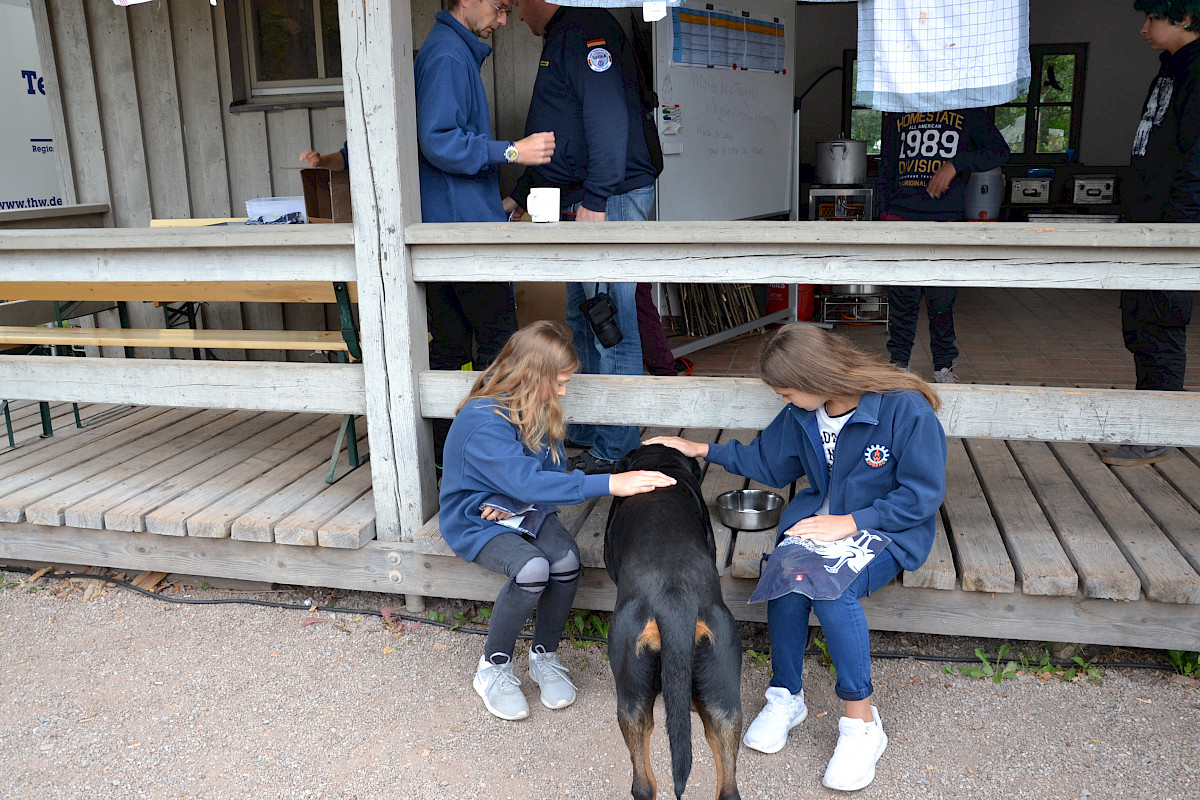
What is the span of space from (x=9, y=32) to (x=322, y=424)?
18.3 feet

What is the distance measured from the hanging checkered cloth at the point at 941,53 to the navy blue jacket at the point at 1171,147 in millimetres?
989

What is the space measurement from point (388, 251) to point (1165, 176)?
307 cm

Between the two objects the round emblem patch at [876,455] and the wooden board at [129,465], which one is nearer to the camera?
the round emblem patch at [876,455]

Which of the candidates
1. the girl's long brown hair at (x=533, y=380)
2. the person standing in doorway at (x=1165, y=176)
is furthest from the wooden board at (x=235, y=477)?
the person standing in doorway at (x=1165, y=176)

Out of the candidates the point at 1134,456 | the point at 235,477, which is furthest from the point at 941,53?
the point at 235,477

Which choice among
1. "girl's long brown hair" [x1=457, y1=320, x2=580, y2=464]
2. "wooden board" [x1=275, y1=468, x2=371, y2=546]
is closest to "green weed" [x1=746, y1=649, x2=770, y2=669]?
"girl's long brown hair" [x1=457, y1=320, x2=580, y2=464]

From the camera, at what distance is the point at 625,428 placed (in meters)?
3.73

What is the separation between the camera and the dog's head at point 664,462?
113 inches

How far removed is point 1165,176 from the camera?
3.70 metres

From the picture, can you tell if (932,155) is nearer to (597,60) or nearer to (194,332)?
(597,60)

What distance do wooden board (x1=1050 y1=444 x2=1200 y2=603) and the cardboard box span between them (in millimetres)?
3010

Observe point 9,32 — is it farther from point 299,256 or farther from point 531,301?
point 299,256

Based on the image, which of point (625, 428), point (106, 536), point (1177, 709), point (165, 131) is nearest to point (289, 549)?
point (106, 536)

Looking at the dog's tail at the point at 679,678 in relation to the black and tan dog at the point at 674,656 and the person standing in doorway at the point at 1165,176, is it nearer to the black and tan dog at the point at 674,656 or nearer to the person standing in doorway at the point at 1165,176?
the black and tan dog at the point at 674,656
